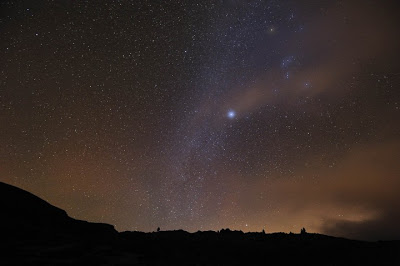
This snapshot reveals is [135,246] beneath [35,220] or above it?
beneath

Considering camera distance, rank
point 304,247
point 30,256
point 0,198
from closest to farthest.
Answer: point 30,256, point 0,198, point 304,247

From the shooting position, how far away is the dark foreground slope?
1844 centimetres

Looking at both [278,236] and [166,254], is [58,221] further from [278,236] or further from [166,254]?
[278,236]

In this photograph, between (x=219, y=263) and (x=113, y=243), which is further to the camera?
(x=113, y=243)

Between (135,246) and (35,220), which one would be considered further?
(35,220)

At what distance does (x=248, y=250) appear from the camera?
27.8m

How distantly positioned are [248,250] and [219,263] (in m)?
7.46

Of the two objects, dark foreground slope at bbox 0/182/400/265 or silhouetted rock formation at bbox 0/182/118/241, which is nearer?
dark foreground slope at bbox 0/182/400/265

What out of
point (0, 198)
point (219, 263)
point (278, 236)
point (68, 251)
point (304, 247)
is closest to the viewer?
point (68, 251)

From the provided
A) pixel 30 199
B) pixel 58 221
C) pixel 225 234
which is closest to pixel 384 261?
pixel 225 234

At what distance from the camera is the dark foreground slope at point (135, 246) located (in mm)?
18438

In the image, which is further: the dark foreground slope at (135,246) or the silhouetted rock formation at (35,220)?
the silhouetted rock formation at (35,220)

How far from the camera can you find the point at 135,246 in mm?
23688

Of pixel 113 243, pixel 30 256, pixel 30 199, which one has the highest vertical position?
pixel 30 199
